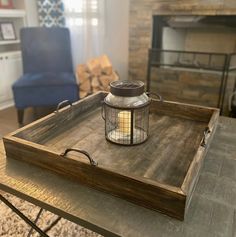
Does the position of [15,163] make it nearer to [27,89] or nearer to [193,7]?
[27,89]

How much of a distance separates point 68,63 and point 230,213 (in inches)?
95.1

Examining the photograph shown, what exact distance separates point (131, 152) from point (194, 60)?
1.98 m

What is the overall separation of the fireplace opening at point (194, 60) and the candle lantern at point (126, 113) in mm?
1532

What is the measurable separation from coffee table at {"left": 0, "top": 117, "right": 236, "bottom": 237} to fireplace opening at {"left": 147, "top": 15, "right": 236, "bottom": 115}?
5.53 ft

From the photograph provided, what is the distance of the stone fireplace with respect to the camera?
235cm

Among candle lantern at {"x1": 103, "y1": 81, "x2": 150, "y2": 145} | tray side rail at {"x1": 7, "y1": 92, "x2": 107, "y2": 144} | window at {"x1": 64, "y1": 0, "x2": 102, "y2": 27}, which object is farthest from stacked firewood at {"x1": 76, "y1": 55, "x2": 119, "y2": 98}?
candle lantern at {"x1": 103, "y1": 81, "x2": 150, "y2": 145}

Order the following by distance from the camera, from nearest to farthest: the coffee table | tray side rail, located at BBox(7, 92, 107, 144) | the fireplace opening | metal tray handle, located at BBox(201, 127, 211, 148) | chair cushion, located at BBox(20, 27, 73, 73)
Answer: the coffee table → metal tray handle, located at BBox(201, 127, 211, 148) → tray side rail, located at BBox(7, 92, 107, 144) → the fireplace opening → chair cushion, located at BBox(20, 27, 73, 73)

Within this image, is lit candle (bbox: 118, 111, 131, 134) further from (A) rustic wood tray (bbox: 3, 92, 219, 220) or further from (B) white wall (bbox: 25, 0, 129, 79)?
(B) white wall (bbox: 25, 0, 129, 79)

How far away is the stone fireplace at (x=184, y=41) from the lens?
2.35 meters

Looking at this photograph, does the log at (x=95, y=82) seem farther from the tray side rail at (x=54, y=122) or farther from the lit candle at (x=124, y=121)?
the lit candle at (x=124, y=121)

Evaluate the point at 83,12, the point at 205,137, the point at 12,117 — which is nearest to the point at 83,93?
the point at 12,117

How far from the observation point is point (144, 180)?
0.69 metres

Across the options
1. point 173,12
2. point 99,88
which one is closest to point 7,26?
point 99,88

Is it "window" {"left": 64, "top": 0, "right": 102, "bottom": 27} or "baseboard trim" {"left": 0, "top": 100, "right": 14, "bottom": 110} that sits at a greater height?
"window" {"left": 64, "top": 0, "right": 102, "bottom": 27}
